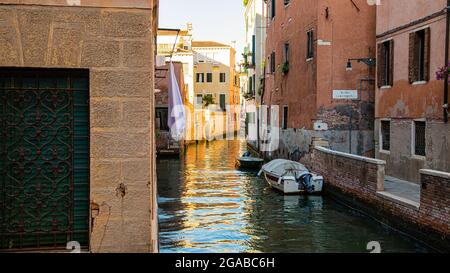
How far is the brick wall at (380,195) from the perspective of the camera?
364 inches

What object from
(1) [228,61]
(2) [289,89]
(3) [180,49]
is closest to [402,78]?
(2) [289,89]

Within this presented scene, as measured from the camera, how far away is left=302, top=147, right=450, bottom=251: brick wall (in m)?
9.23

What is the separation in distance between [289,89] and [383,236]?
1182 centimetres

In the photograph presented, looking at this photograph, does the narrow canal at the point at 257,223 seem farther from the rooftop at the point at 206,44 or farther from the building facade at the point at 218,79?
the rooftop at the point at 206,44

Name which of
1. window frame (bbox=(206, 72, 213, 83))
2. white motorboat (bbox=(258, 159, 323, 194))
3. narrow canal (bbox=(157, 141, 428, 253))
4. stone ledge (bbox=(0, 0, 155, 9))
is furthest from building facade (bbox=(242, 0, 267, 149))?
stone ledge (bbox=(0, 0, 155, 9))

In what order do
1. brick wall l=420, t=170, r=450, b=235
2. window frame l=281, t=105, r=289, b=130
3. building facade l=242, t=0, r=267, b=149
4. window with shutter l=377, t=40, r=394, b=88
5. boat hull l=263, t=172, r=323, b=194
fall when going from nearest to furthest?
brick wall l=420, t=170, r=450, b=235 → window with shutter l=377, t=40, r=394, b=88 → boat hull l=263, t=172, r=323, b=194 → window frame l=281, t=105, r=289, b=130 → building facade l=242, t=0, r=267, b=149

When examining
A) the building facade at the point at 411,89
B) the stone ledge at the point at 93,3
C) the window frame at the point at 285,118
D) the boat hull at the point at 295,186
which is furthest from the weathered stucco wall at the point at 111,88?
the window frame at the point at 285,118

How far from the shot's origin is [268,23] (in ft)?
94.1

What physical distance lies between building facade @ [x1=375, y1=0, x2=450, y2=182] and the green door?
10.3 m

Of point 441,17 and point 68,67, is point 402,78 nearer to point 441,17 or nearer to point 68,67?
point 441,17

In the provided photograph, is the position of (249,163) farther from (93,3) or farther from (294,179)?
(93,3)

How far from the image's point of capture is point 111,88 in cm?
374

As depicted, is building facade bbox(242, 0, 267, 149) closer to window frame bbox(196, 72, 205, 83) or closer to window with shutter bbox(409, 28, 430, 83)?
window with shutter bbox(409, 28, 430, 83)

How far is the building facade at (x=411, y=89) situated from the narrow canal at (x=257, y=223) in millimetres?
2229
